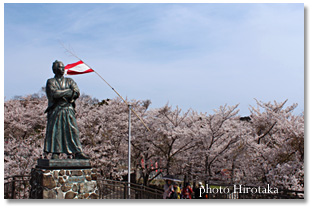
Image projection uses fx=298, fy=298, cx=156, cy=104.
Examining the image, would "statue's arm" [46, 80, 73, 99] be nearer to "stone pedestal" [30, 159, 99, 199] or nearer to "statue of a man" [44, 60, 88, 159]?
"statue of a man" [44, 60, 88, 159]

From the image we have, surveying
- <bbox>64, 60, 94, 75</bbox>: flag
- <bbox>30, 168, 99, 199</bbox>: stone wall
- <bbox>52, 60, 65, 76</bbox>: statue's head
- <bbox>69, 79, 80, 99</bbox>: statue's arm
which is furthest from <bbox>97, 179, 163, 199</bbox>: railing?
<bbox>64, 60, 94, 75</bbox>: flag

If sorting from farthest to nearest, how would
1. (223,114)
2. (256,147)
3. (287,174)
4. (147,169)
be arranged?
(147,169), (223,114), (256,147), (287,174)

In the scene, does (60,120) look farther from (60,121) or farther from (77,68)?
(77,68)

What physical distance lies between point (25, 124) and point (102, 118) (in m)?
4.17

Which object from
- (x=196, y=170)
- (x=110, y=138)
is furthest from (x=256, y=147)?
(x=110, y=138)

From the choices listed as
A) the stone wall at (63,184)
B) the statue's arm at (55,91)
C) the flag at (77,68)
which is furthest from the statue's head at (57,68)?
the flag at (77,68)

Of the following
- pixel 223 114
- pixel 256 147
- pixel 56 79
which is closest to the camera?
pixel 56 79

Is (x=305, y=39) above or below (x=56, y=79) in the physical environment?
above

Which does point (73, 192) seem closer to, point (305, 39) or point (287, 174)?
point (305, 39)

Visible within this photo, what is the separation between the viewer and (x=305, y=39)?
7523 mm

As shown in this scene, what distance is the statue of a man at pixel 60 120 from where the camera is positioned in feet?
23.2

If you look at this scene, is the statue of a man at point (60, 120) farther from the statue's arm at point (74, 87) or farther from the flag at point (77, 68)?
the flag at point (77, 68)

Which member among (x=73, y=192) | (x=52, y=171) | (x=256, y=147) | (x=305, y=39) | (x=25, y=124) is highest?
(x=305, y=39)

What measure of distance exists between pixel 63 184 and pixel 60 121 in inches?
58.1
